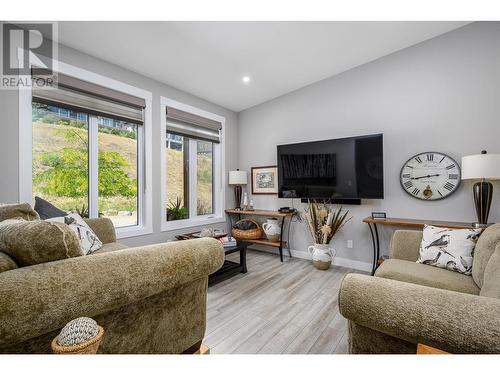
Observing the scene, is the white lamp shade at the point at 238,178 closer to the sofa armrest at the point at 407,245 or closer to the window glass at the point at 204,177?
the window glass at the point at 204,177

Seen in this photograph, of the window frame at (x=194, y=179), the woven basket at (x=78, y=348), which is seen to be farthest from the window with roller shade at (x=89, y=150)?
the woven basket at (x=78, y=348)

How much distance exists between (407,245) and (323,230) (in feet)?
3.17

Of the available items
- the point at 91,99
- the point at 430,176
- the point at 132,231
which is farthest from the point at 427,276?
the point at 91,99

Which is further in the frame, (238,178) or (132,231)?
(238,178)

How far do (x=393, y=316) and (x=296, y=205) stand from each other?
2.77m

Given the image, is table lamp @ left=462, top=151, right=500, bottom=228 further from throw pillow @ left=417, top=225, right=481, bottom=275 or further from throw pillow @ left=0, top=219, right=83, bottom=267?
throw pillow @ left=0, top=219, right=83, bottom=267

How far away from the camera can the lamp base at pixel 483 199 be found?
208 centimetres

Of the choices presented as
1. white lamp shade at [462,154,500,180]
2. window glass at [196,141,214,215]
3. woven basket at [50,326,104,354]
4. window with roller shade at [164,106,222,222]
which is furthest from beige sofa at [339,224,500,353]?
window glass at [196,141,214,215]

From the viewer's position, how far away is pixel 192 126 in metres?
3.46

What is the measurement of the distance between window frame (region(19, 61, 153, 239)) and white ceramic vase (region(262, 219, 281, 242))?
1.64 m

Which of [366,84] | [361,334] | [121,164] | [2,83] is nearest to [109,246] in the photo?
[121,164]

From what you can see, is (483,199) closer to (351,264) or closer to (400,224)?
(400,224)

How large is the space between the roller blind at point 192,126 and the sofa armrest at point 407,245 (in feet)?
9.50
